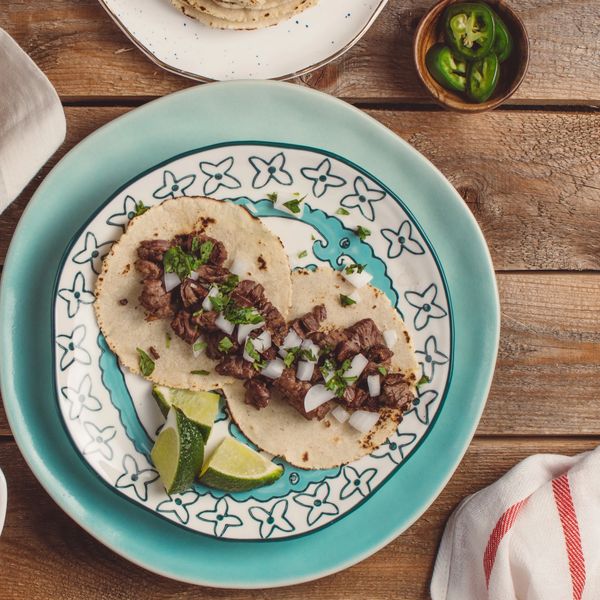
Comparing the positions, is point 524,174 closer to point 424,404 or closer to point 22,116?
point 424,404

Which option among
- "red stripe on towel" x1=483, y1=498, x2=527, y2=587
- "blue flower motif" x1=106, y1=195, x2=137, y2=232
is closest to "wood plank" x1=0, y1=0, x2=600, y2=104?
"blue flower motif" x1=106, y1=195, x2=137, y2=232

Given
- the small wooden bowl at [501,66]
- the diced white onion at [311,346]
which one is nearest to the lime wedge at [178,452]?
the diced white onion at [311,346]

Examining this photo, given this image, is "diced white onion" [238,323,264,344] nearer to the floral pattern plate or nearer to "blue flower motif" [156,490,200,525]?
"blue flower motif" [156,490,200,525]

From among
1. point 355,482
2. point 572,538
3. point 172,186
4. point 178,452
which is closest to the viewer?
point 178,452

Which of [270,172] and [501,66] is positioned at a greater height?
[501,66]

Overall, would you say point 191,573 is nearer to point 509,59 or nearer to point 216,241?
point 216,241

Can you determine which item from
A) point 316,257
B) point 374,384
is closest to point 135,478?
point 374,384

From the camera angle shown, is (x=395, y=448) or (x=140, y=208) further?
(x=395, y=448)

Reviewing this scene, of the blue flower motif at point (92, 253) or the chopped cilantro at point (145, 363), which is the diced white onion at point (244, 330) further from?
the blue flower motif at point (92, 253)
